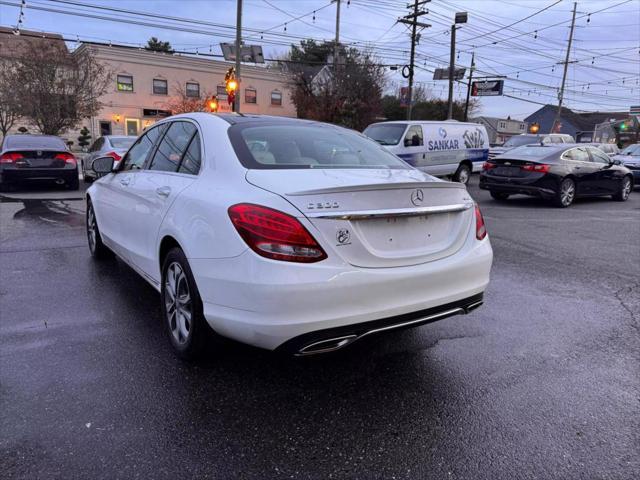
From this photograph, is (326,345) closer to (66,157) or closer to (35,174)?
(35,174)

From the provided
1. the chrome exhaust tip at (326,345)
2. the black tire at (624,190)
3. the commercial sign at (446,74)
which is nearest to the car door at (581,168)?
the black tire at (624,190)

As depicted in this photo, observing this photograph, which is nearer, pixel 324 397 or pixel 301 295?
pixel 301 295

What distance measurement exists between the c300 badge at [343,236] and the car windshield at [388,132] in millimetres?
11731

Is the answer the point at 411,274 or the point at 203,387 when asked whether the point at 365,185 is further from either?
the point at 203,387

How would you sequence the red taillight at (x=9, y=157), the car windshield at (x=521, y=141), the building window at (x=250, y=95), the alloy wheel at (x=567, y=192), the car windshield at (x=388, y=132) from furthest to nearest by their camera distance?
1. the building window at (x=250, y=95)
2. the car windshield at (x=521, y=141)
3. the car windshield at (x=388, y=132)
4. the alloy wheel at (x=567, y=192)
5. the red taillight at (x=9, y=157)

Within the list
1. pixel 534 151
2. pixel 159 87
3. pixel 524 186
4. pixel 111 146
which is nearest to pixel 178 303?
pixel 524 186

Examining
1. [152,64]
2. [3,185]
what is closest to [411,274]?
[3,185]

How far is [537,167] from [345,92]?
23666 mm

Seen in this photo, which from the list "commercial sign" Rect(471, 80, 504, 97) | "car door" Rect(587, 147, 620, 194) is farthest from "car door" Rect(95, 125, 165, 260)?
"commercial sign" Rect(471, 80, 504, 97)

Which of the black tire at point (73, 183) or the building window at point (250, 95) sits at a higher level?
the building window at point (250, 95)

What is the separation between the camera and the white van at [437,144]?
1397 cm

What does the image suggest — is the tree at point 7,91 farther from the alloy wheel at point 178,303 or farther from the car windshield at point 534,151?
the alloy wheel at point 178,303

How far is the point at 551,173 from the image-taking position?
11281 millimetres

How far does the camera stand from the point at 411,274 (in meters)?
2.71
